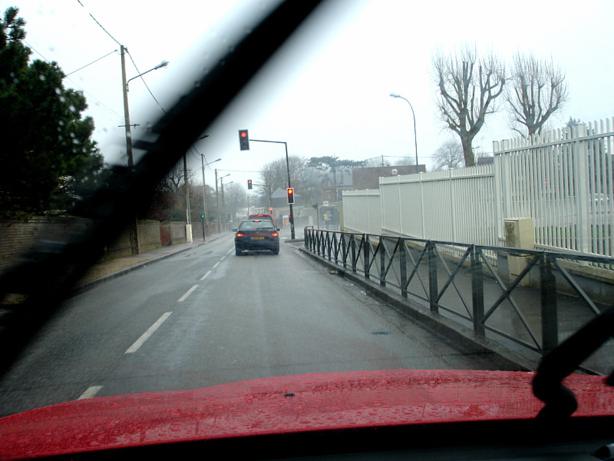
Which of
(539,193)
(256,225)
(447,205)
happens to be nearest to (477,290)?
(539,193)

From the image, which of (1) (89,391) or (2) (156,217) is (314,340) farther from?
(2) (156,217)

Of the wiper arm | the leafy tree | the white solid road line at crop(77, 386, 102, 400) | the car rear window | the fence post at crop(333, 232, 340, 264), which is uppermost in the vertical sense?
the leafy tree

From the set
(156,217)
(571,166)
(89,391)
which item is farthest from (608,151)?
(156,217)

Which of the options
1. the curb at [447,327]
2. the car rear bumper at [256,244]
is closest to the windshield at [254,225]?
the car rear bumper at [256,244]

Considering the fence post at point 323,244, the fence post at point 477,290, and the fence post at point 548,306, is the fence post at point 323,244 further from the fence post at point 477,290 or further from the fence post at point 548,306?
the fence post at point 548,306

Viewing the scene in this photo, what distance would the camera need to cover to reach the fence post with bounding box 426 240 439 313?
7.87m

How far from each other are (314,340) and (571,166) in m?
4.95

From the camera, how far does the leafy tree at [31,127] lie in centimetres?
1067

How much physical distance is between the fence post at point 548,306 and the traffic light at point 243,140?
1779 cm

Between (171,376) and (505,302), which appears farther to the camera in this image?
(505,302)

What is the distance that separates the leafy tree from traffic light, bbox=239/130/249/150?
842cm

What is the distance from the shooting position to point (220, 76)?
50.0 feet

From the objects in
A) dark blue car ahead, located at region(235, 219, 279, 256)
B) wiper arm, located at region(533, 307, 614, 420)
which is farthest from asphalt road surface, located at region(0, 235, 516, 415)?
dark blue car ahead, located at region(235, 219, 279, 256)

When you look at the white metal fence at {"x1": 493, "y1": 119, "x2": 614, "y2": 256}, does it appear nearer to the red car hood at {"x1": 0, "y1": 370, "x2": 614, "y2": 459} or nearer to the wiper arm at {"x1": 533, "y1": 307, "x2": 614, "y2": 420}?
the red car hood at {"x1": 0, "y1": 370, "x2": 614, "y2": 459}
